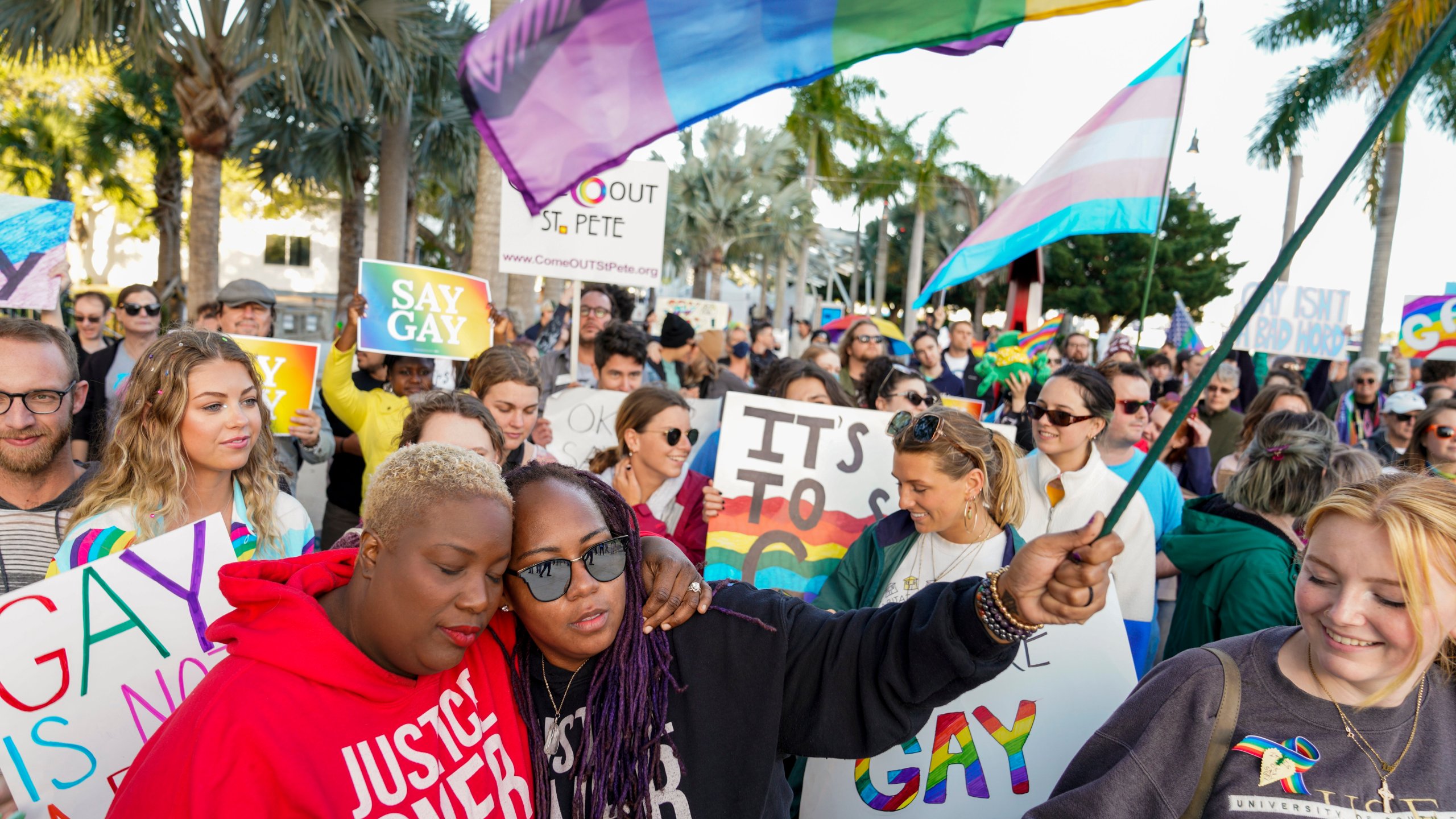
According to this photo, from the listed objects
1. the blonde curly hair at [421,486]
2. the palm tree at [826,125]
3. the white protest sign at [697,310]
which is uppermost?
the palm tree at [826,125]

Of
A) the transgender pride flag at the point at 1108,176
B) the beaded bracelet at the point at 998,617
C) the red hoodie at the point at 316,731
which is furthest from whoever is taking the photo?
the transgender pride flag at the point at 1108,176

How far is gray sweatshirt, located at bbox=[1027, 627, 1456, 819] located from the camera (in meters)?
1.89

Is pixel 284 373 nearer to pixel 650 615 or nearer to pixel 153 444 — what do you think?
pixel 153 444

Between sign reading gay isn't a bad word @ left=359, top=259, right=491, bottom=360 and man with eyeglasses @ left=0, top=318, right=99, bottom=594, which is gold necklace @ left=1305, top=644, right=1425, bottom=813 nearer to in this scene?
man with eyeglasses @ left=0, top=318, right=99, bottom=594

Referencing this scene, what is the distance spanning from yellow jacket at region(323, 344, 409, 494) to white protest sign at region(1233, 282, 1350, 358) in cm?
883

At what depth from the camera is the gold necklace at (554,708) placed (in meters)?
1.85

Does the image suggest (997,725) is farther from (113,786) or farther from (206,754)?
(113,786)

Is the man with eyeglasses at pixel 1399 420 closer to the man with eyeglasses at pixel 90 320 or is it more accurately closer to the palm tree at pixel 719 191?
the man with eyeglasses at pixel 90 320

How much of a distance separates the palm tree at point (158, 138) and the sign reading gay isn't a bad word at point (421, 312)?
56.8ft

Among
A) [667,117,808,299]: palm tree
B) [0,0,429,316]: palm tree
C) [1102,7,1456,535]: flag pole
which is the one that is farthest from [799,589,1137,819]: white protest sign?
[667,117,808,299]: palm tree

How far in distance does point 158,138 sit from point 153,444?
22482 millimetres

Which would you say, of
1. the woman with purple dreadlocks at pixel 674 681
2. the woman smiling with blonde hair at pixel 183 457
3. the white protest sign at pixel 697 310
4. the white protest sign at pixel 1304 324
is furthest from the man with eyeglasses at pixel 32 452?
the white protest sign at pixel 697 310

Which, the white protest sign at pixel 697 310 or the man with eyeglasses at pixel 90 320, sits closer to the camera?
the man with eyeglasses at pixel 90 320

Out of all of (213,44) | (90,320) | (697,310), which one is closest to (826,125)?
(697,310)
